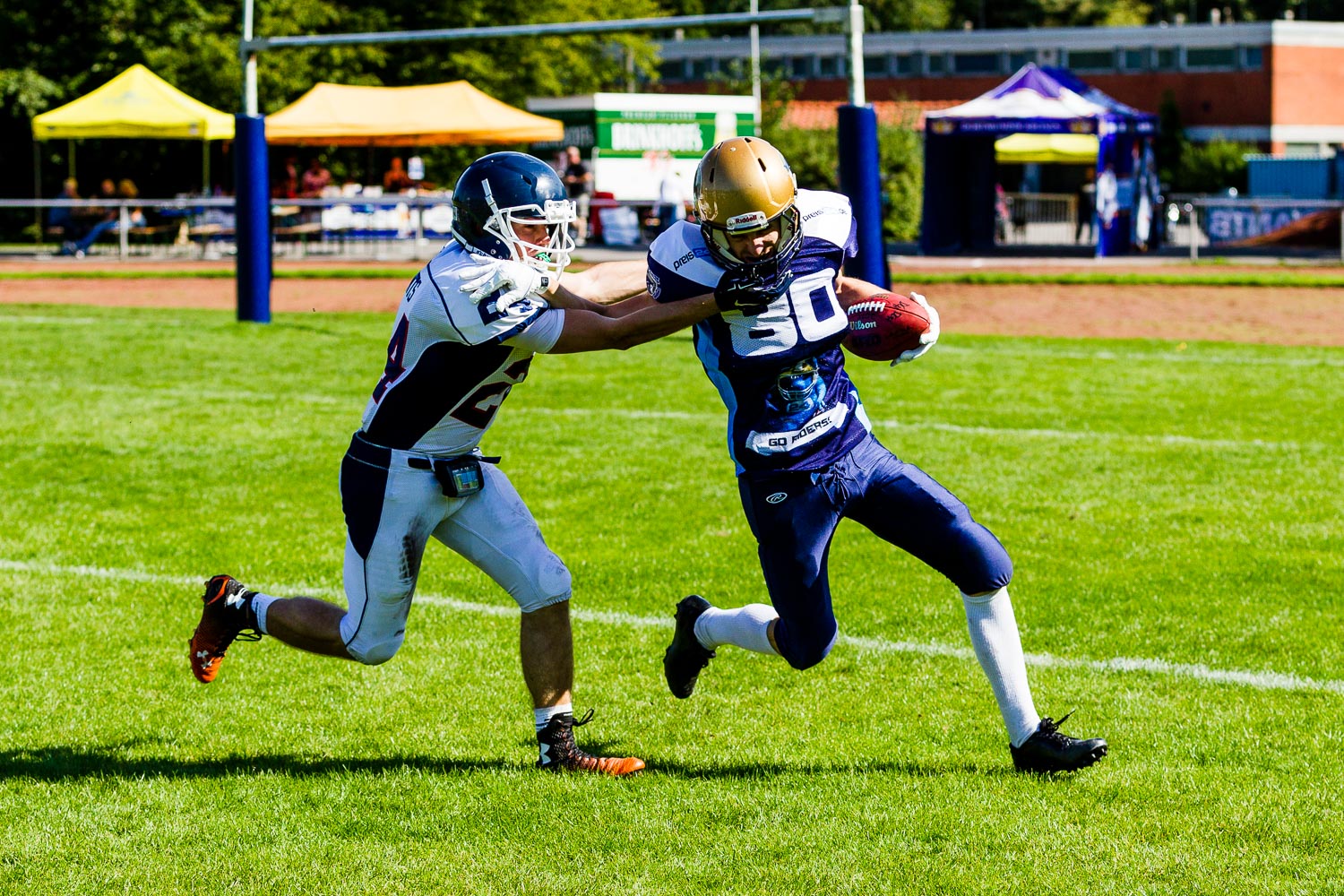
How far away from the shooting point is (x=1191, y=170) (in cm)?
4544

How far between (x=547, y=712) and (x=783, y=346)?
1.31 m

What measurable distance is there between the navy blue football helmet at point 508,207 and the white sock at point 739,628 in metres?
1.33

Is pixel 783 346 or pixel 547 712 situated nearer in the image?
pixel 783 346

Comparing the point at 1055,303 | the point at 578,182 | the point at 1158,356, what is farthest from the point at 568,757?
the point at 578,182

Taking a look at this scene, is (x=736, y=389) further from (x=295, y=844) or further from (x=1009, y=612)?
(x=295, y=844)

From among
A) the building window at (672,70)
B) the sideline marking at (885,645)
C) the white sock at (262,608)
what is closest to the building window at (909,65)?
the building window at (672,70)

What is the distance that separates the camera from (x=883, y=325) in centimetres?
468

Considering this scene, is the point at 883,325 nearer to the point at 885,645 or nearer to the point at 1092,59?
the point at 885,645

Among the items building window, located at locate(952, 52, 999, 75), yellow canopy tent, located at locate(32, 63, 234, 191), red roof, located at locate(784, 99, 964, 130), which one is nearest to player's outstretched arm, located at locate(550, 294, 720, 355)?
yellow canopy tent, located at locate(32, 63, 234, 191)

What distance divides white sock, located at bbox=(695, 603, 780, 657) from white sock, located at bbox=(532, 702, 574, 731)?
2.05 ft

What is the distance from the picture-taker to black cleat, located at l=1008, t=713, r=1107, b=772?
14.6 feet

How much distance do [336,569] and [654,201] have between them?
67.5ft

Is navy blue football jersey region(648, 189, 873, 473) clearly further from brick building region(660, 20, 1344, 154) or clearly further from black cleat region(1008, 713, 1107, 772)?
brick building region(660, 20, 1344, 154)

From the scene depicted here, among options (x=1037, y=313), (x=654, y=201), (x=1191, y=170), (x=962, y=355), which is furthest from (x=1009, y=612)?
(x=1191, y=170)
